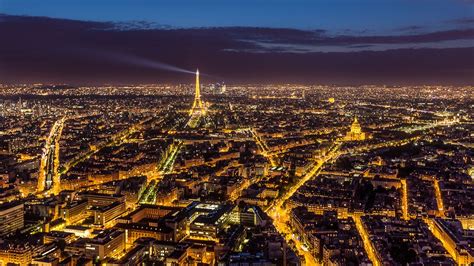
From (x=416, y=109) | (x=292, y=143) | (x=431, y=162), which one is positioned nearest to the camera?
(x=431, y=162)

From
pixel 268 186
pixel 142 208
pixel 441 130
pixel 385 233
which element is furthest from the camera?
pixel 441 130

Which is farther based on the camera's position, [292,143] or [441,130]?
[441,130]

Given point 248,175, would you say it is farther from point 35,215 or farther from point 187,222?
point 35,215

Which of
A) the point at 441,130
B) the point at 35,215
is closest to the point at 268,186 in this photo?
the point at 35,215

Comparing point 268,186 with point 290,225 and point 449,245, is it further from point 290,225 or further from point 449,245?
point 449,245

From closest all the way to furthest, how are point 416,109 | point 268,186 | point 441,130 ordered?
point 268,186 → point 441,130 → point 416,109

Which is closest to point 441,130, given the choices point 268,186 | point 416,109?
point 416,109

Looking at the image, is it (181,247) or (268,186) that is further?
(268,186)

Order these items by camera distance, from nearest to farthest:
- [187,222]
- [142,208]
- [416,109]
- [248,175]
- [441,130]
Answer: [187,222] → [142,208] → [248,175] → [441,130] → [416,109]
